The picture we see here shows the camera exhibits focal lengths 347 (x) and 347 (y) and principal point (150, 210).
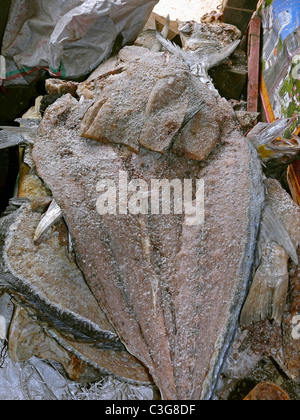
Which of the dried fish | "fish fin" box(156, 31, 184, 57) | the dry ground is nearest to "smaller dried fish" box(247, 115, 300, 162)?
"fish fin" box(156, 31, 184, 57)

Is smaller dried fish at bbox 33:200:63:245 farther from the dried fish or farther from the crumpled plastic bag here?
the crumpled plastic bag

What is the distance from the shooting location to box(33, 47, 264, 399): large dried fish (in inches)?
71.3

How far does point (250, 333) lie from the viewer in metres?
2.17

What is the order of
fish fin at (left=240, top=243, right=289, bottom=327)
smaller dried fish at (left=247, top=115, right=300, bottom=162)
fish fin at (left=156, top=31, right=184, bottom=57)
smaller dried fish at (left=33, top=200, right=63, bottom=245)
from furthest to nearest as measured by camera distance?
fish fin at (left=156, top=31, right=184, bottom=57)
smaller dried fish at (left=247, top=115, right=300, bottom=162)
smaller dried fish at (left=33, top=200, right=63, bottom=245)
fish fin at (left=240, top=243, right=289, bottom=327)

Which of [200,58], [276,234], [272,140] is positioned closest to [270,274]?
[276,234]

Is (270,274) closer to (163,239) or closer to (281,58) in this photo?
(163,239)

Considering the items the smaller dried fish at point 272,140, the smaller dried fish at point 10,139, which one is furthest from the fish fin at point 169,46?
the smaller dried fish at point 10,139

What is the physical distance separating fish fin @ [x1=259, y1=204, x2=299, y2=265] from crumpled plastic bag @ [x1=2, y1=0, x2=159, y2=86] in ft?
8.35

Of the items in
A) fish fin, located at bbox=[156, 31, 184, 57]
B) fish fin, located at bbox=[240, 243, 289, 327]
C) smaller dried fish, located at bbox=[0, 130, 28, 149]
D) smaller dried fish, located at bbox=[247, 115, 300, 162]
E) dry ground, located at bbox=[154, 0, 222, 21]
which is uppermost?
dry ground, located at bbox=[154, 0, 222, 21]

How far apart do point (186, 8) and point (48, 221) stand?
3802 millimetres

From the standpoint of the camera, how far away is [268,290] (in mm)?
1978

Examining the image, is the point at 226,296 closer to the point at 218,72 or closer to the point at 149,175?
the point at 149,175

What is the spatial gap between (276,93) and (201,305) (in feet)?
8.97

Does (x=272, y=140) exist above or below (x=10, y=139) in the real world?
above
